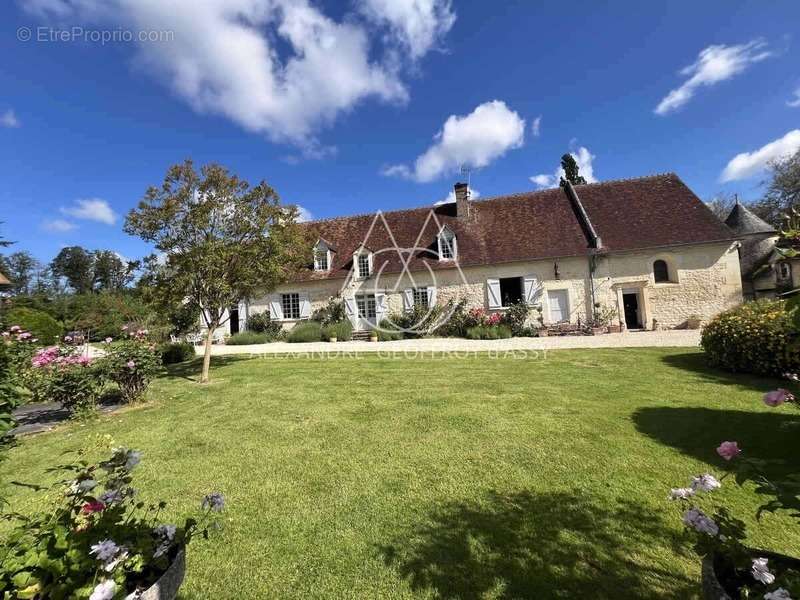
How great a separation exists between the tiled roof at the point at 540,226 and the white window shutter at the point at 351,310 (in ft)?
4.72

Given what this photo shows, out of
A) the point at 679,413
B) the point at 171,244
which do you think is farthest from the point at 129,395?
the point at 679,413

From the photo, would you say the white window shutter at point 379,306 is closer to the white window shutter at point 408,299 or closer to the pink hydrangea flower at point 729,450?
the white window shutter at point 408,299

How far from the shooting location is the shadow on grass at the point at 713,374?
6.21 meters

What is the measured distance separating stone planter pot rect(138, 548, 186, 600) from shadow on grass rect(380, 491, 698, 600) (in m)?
1.27

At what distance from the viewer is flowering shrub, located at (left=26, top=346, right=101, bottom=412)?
6.05 meters

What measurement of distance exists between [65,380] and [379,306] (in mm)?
12537

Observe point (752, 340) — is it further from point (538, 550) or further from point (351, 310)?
point (351, 310)

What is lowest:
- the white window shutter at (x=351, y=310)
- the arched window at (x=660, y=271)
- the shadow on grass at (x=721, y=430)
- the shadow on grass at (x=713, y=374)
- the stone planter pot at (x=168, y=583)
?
the shadow on grass at (x=721, y=430)

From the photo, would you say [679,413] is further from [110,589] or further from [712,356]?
[110,589]

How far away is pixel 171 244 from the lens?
8672 millimetres

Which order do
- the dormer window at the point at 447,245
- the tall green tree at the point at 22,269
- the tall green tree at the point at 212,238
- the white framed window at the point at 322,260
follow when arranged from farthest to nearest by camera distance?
the tall green tree at the point at 22,269
the white framed window at the point at 322,260
the dormer window at the point at 447,245
the tall green tree at the point at 212,238

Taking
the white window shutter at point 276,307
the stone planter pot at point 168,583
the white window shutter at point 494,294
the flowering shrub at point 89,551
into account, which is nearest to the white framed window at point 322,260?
the white window shutter at point 276,307

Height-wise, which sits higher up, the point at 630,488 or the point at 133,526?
the point at 133,526

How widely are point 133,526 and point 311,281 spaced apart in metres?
17.0
